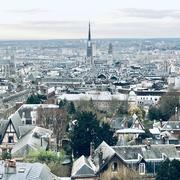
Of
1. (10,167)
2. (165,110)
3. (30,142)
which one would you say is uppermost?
(10,167)

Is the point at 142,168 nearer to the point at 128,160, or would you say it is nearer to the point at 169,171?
the point at 128,160

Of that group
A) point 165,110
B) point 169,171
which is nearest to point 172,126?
point 165,110

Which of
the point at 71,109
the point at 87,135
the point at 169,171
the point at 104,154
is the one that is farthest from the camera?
the point at 71,109

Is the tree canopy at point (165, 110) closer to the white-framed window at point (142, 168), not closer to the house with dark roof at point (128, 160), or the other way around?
the house with dark roof at point (128, 160)

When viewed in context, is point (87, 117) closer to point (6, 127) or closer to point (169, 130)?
point (6, 127)

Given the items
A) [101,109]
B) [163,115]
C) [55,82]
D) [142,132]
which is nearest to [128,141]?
[142,132]

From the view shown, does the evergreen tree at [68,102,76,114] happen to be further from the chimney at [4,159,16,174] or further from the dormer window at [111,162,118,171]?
the chimney at [4,159,16,174]

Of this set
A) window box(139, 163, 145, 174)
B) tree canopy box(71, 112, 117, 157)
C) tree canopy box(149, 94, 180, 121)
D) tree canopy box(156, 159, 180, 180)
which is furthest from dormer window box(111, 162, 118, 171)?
tree canopy box(149, 94, 180, 121)

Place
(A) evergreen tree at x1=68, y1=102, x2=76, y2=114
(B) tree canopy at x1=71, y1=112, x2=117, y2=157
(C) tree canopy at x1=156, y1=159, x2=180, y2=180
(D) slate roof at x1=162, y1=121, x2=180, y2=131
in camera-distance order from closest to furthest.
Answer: (C) tree canopy at x1=156, y1=159, x2=180, y2=180 → (B) tree canopy at x1=71, y1=112, x2=117, y2=157 → (D) slate roof at x1=162, y1=121, x2=180, y2=131 → (A) evergreen tree at x1=68, y1=102, x2=76, y2=114
